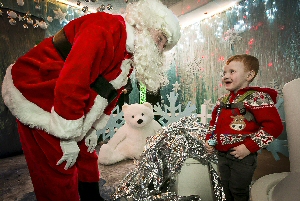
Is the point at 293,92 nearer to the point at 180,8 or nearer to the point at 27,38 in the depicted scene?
the point at 27,38

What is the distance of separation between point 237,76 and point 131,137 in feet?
4.57

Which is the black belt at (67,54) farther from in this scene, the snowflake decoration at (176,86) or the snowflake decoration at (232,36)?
the snowflake decoration at (176,86)

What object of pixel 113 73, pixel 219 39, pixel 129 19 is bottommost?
pixel 113 73

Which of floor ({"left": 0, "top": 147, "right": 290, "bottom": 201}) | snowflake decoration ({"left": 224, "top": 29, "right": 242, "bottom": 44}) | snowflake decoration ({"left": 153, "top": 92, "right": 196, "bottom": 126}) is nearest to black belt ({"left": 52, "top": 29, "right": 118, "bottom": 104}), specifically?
floor ({"left": 0, "top": 147, "right": 290, "bottom": 201})

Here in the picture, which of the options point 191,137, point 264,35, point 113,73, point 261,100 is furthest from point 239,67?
point 264,35

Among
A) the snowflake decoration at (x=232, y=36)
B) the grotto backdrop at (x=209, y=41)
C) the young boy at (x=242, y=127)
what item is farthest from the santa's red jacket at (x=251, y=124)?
the snowflake decoration at (x=232, y=36)

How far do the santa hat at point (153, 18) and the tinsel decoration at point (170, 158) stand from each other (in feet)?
1.61

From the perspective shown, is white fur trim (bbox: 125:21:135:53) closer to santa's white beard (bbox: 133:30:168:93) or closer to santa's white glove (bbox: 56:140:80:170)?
santa's white beard (bbox: 133:30:168:93)

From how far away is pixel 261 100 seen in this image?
3.50 ft

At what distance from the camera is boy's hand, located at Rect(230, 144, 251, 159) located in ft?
3.38

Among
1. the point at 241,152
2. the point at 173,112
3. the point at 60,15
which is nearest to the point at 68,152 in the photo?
the point at 241,152

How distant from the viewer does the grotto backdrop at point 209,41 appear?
2605 mm

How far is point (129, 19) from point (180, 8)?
11.4 feet

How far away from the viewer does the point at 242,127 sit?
1.10 metres
